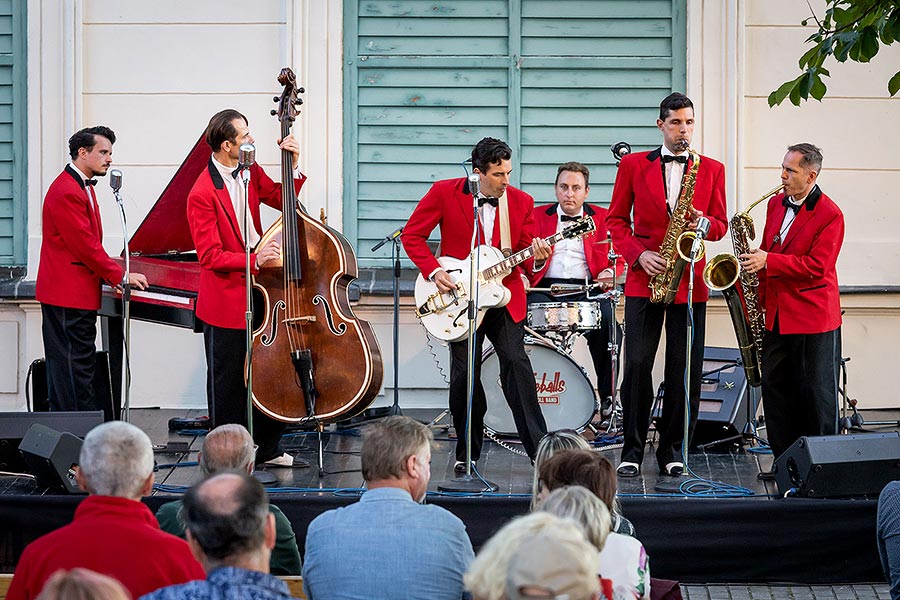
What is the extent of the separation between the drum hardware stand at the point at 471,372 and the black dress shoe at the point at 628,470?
63 centimetres

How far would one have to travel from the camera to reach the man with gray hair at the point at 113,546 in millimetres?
3012

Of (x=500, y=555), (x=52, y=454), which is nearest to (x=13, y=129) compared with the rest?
(x=52, y=454)

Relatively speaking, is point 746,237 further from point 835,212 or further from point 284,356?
point 284,356

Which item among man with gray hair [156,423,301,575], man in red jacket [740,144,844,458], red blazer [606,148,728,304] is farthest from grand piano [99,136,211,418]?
man in red jacket [740,144,844,458]

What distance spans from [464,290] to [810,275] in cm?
169

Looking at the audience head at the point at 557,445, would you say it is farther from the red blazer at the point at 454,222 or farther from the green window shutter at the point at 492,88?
the green window shutter at the point at 492,88

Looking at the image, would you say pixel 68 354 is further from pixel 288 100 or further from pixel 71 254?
pixel 288 100

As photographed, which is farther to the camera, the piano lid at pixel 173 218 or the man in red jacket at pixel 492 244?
the piano lid at pixel 173 218

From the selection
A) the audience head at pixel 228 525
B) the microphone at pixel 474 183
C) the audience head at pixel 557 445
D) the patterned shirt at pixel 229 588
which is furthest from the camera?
the microphone at pixel 474 183

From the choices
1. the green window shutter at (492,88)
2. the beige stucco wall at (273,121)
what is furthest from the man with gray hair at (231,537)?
the green window shutter at (492,88)

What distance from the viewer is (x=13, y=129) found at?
28.2ft

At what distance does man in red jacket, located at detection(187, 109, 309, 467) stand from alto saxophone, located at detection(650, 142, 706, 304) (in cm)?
181

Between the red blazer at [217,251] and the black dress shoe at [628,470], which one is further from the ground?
the red blazer at [217,251]

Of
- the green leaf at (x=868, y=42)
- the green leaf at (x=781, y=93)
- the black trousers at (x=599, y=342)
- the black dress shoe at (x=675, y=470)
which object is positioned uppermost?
the green leaf at (x=868, y=42)
